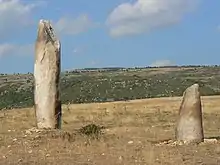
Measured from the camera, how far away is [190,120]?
20172 mm

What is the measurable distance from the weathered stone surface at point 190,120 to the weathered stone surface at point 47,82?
4.63m

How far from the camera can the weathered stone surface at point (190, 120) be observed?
2006 cm

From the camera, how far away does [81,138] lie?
65.8 feet

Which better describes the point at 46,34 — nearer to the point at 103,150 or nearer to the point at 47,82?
the point at 47,82

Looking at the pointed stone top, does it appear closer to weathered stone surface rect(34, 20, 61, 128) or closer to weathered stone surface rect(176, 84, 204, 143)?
weathered stone surface rect(34, 20, 61, 128)

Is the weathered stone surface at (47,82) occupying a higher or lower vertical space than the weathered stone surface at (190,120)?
higher

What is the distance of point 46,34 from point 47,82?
177cm

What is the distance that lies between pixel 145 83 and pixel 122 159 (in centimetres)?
8403

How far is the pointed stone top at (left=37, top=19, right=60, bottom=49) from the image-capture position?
874 inches

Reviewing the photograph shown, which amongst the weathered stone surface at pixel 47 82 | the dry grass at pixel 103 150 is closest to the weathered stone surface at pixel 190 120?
the dry grass at pixel 103 150

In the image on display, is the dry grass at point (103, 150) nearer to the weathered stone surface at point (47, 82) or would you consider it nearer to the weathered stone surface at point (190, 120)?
the weathered stone surface at point (190, 120)

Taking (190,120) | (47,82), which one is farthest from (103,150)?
(47,82)

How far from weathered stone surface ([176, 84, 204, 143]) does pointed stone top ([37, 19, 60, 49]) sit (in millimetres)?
5178

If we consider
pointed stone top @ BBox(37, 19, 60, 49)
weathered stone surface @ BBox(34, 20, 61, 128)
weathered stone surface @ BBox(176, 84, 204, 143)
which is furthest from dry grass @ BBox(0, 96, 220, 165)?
pointed stone top @ BBox(37, 19, 60, 49)
